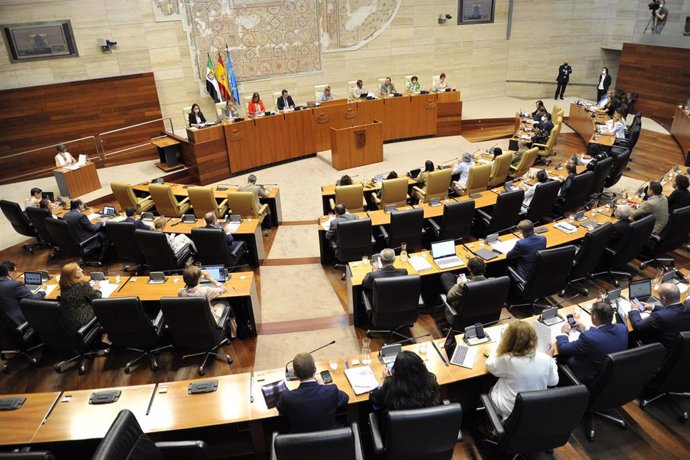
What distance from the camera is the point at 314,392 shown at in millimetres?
3516

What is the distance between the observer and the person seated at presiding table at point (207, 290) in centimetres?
512

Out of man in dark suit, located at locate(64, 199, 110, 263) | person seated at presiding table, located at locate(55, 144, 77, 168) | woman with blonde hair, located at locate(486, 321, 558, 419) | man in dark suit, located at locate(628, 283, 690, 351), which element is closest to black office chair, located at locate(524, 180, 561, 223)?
man in dark suit, located at locate(628, 283, 690, 351)

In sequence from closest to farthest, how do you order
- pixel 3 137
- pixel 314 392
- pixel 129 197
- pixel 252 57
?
pixel 314 392 → pixel 129 197 → pixel 3 137 → pixel 252 57

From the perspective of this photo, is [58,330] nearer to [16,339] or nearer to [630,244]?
[16,339]

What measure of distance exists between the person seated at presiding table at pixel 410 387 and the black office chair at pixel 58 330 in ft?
12.0

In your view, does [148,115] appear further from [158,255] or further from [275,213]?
[158,255]

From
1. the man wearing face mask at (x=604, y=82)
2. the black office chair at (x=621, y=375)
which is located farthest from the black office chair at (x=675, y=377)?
the man wearing face mask at (x=604, y=82)

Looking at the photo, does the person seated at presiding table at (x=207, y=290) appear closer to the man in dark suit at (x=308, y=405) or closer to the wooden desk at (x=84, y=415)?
the wooden desk at (x=84, y=415)

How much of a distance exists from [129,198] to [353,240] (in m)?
4.54

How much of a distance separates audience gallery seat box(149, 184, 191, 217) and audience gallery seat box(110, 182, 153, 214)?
31 centimetres

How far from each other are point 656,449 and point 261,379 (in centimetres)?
354

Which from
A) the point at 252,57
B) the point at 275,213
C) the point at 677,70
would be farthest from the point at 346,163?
the point at 677,70

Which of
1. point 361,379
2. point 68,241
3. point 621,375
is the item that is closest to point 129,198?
point 68,241

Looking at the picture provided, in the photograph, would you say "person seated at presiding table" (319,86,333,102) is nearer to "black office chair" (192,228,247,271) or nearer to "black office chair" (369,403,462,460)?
"black office chair" (192,228,247,271)
